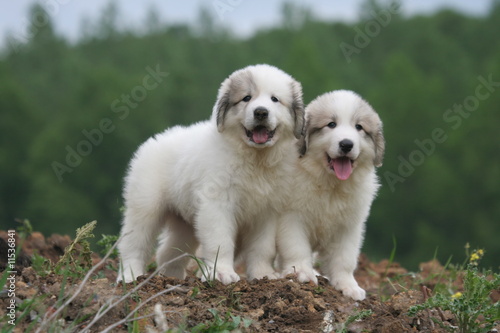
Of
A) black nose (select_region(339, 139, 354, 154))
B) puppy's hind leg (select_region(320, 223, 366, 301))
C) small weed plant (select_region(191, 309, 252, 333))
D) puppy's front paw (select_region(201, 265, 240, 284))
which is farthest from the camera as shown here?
puppy's hind leg (select_region(320, 223, 366, 301))

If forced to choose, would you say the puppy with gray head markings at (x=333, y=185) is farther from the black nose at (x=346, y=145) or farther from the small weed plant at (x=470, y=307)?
the small weed plant at (x=470, y=307)

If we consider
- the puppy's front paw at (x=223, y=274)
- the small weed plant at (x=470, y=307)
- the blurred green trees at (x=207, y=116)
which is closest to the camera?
the small weed plant at (x=470, y=307)

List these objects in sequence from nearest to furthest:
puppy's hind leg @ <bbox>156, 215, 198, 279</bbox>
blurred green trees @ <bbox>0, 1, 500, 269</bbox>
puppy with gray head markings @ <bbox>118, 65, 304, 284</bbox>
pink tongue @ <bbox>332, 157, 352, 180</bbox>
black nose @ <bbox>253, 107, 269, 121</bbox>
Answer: black nose @ <bbox>253, 107, 269, 121</bbox> < puppy with gray head markings @ <bbox>118, 65, 304, 284</bbox> < pink tongue @ <bbox>332, 157, 352, 180</bbox> < puppy's hind leg @ <bbox>156, 215, 198, 279</bbox> < blurred green trees @ <bbox>0, 1, 500, 269</bbox>

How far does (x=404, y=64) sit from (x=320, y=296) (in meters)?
46.3

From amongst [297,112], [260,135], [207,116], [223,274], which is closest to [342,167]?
[297,112]

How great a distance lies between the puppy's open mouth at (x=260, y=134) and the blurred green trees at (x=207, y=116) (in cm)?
2636

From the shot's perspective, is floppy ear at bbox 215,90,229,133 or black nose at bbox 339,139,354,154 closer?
black nose at bbox 339,139,354,154

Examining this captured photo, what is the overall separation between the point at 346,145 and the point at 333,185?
0.44 m

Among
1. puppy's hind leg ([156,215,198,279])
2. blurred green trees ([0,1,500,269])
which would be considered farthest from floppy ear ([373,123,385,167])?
blurred green trees ([0,1,500,269])

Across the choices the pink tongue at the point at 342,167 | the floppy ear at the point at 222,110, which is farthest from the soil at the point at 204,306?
the floppy ear at the point at 222,110

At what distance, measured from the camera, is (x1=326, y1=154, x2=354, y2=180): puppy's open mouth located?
6473 millimetres

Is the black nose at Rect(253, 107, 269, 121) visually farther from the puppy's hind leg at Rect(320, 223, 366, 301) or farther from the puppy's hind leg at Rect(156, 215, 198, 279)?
the puppy's hind leg at Rect(156, 215, 198, 279)

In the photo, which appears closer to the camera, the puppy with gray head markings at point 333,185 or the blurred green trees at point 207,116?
the puppy with gray head markings at point 333,185

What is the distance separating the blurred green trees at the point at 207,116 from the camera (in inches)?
1572
